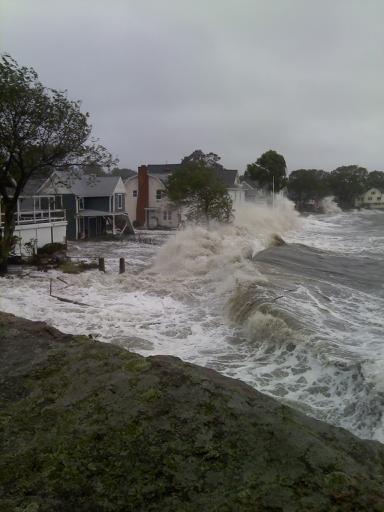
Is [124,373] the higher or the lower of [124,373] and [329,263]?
the higher

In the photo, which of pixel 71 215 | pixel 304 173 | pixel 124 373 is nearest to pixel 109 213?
pixel 71 215

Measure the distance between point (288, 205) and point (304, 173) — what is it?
32449mm

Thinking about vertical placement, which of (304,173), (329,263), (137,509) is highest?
(304,173)

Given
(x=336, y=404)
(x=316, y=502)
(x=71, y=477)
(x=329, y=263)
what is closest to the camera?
(x=316, y=502)

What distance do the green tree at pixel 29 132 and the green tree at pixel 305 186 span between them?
89.7 m

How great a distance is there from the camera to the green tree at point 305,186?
108056 millimetres

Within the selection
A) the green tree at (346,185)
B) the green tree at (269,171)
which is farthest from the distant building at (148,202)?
the green tree at (346,185)

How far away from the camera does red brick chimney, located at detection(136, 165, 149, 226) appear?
53812 mm

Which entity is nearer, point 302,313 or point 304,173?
point 302,313

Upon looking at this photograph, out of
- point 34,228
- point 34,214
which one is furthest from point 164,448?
point 34,214

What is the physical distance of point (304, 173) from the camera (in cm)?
10925

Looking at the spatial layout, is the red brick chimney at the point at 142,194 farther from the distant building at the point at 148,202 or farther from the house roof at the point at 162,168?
the house roof at the point at 162,168

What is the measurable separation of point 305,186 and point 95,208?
240 feet

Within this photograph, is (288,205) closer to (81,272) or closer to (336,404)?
(81,272)
